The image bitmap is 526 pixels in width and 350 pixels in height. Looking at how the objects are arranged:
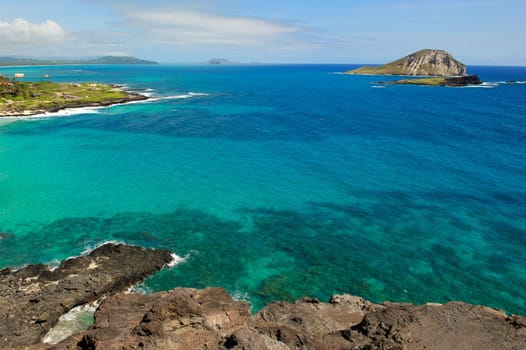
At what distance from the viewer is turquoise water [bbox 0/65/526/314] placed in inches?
1515

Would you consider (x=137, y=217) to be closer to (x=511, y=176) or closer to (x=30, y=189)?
(x=30, y=189)

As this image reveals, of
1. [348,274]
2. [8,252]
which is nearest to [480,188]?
[348,274]

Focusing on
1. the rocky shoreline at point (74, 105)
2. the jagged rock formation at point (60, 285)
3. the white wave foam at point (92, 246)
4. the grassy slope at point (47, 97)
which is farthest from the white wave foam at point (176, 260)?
the grassy slope at point (47, 97)

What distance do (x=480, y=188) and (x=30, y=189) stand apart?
7318 centimetres

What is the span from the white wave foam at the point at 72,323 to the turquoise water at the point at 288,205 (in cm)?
605

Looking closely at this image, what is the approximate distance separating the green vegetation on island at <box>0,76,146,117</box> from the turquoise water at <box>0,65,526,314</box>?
29.0 meters

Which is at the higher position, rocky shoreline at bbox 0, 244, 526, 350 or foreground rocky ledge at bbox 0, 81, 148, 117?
foreground rocky ledge at bbox 0, 81, 148, 117

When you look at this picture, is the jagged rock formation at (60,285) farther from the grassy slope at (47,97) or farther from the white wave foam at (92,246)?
the grassy slope at (47,97)

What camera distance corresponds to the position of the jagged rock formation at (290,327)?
2033 cm

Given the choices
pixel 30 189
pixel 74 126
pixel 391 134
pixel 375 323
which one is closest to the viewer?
pixel 375 323

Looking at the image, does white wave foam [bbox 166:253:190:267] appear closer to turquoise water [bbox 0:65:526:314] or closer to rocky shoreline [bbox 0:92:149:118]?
turquoise water [bbox 0:65:526:314]

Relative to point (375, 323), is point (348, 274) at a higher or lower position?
lower

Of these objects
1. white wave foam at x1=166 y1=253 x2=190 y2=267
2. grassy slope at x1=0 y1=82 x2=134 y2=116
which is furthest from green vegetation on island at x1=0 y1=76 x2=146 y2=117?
white wave foam at x1=166 y1=253 x2=190 y2=267

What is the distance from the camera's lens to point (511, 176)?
214 feet
